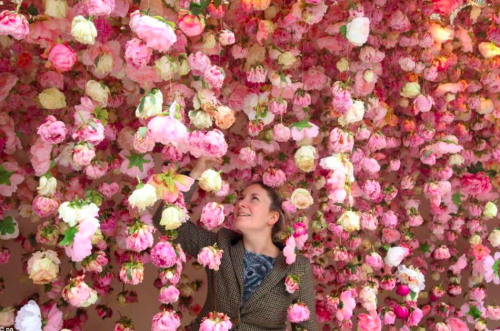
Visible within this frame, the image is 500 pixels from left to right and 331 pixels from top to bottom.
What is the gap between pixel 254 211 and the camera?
212cm

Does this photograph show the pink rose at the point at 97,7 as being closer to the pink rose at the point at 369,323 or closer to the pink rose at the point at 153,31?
the pink rose at the point at 153,31

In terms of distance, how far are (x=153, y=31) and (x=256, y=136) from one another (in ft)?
3.19

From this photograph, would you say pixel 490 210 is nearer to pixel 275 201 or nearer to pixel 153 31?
pixel 275 201

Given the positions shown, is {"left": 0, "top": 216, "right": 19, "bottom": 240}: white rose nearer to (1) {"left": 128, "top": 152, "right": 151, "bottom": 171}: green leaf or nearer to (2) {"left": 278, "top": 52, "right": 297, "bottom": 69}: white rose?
(1) {"left": 128, "top": 152, "right": 151, "bottom": 171}: green leaf

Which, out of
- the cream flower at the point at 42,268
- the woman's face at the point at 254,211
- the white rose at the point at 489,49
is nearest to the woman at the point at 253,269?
the woman's face at the point at 254,211

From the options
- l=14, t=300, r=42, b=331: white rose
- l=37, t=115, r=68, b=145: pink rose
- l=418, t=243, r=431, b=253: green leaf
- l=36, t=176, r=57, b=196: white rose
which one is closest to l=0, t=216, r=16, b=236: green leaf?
l=14, t=300, r=42, b=331: white rose

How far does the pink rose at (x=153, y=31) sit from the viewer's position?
1456 millimetres

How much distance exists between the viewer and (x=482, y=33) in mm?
2719

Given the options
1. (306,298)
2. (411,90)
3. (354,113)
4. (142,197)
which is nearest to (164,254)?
(142,197)

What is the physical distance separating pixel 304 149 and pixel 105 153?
797 mm

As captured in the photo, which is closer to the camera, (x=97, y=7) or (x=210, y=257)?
(x=97, y=7)

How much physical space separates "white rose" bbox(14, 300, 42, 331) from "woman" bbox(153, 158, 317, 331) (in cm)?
49

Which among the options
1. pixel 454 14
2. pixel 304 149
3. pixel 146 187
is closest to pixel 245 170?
pixel 304 149

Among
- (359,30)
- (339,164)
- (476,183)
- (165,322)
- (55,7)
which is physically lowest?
(165,322)
